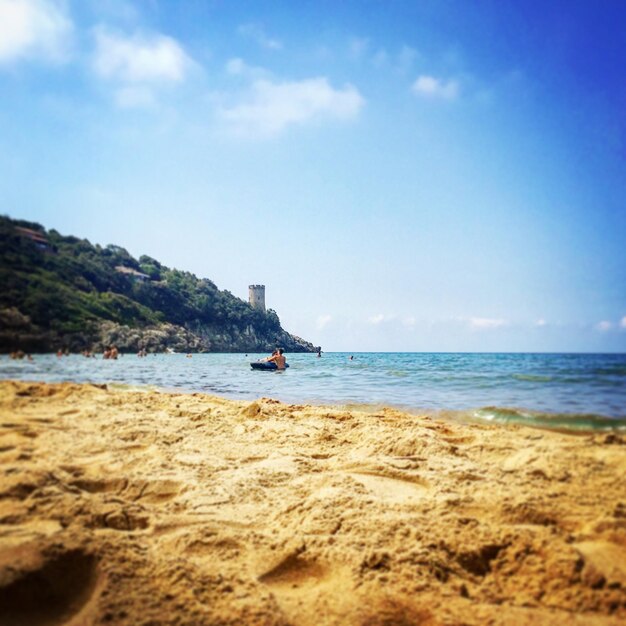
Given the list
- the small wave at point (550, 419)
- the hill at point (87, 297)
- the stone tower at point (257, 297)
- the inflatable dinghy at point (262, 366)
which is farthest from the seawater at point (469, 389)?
the inflatable dinghy at point (262, 366)

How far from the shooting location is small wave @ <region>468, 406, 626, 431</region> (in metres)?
3.28

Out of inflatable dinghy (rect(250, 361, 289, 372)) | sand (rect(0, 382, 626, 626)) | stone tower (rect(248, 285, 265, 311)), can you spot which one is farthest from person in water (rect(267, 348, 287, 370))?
sand (rect(0, 382, 626, 626))

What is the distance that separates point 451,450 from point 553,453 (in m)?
0.67

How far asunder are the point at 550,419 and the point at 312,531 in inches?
114

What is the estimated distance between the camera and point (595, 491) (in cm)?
209

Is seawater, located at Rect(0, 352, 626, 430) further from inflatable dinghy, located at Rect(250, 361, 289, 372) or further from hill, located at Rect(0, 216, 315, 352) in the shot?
inflatable dinghy, located at Rect(250, 361, 289, 372)

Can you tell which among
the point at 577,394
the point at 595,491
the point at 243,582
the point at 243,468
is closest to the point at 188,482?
the point at 243,468

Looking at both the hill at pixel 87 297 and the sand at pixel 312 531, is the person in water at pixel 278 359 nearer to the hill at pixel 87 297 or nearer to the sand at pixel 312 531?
the hill at pixel 87 297

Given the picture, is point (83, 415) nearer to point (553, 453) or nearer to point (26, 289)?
point (26, 289)

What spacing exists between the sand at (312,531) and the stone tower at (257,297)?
5.47 m

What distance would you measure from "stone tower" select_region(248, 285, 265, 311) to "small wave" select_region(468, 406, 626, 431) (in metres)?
5.04

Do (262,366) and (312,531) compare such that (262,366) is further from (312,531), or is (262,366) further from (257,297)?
(312,531)

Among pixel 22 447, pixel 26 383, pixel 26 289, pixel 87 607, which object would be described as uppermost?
pixel 26 289

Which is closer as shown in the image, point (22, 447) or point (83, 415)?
point (22, 447)
